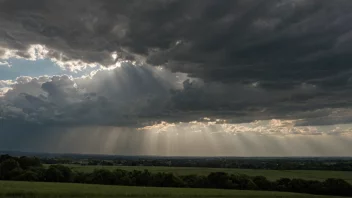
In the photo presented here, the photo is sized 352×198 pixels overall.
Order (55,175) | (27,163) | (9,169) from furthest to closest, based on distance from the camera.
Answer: (27,163), (9,169), (55,175)

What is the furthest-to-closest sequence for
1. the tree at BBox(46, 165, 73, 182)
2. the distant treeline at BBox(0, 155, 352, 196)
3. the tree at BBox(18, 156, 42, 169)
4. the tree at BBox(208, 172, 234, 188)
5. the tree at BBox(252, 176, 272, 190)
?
the tree at BBox(18, 156, 42, 169) < the tree at BBox(208, 172, 234, 188) < the tree at BBox(252, 176, 272, 190) < the tree at BBox(46, 165, 73, 182) < the distant treeline at BBox(0, 155, 352, 196)

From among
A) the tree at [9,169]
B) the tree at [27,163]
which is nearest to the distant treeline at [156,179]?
the tree at [9,169]

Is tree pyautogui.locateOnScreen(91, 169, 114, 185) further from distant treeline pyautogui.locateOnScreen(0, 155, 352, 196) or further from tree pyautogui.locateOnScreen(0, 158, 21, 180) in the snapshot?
tree pyautogui.locateOnScreen(0, 158, 21, 180)

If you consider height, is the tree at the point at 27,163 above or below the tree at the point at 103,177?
above

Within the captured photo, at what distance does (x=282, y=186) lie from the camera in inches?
4176

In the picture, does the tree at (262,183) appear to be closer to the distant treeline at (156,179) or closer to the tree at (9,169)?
the distant treeline at (156,179)

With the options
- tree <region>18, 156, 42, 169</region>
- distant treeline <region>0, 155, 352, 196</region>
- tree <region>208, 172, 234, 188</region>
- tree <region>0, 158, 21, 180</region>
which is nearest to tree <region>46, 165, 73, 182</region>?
distant treeline <region>0, 155, 352, 196</region>

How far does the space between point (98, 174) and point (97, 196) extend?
169 ft

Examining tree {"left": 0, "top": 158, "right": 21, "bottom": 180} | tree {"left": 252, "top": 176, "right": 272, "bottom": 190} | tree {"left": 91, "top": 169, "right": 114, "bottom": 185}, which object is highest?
tree {"left": 0, "top": 158, "right": 21, "bottom": 180}

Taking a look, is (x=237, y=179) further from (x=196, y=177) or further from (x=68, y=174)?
(x=68, y=174)

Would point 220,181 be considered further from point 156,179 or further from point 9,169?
point 9,169

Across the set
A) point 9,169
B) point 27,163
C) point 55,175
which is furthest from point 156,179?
point 27,163

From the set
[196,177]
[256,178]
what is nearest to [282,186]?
[256,178]

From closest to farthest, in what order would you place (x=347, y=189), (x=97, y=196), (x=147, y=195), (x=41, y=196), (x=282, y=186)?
(x=41, y=196), (x=97, y=196), (x=147, y=195), (x=347, y=189), (x=282, y=186)
